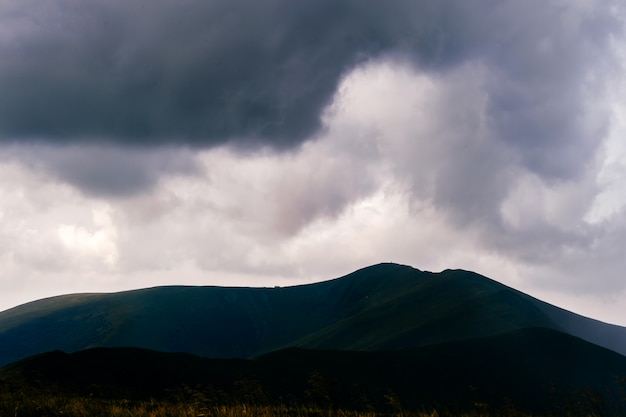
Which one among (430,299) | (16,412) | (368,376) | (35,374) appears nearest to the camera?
(16,412)

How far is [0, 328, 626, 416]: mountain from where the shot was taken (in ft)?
234

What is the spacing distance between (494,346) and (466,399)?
37.4m

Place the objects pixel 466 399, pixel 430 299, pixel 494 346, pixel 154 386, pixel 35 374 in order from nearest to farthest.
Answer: pixel 35 374
pixel 154 386
pixel 466 399
pixel 494 346
pixel 430 299

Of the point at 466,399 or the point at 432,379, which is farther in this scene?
the point at 432,379

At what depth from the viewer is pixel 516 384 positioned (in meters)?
101

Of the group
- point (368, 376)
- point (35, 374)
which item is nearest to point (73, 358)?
point (35, 374)

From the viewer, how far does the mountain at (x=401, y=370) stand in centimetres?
7131

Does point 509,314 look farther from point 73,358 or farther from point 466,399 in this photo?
point 73,358

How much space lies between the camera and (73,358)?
243ft

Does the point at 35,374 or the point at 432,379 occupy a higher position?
the point at 35,374

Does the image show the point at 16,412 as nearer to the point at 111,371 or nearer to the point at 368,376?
the point at 111,371

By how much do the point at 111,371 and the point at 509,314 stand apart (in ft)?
369

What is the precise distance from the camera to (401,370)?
315 feet

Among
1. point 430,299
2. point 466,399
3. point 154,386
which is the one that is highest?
point 430,299
